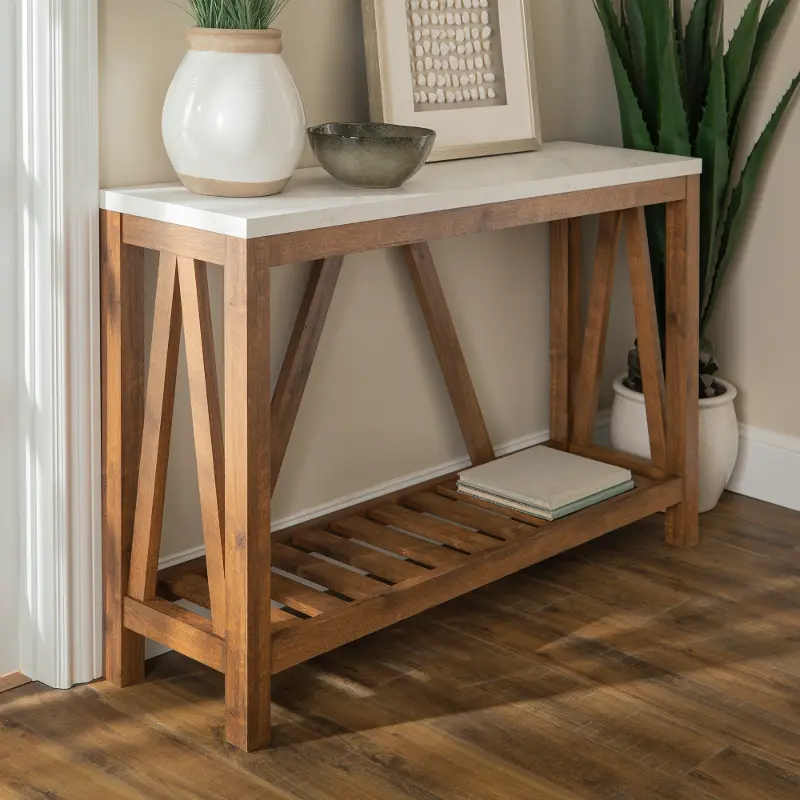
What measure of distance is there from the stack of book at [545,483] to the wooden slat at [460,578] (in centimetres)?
3

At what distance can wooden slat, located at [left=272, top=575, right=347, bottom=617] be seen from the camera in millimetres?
2328

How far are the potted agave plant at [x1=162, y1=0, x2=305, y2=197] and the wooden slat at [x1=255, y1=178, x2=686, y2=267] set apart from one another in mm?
161

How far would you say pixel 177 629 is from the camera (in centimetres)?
227

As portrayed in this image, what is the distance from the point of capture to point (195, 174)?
2.16m

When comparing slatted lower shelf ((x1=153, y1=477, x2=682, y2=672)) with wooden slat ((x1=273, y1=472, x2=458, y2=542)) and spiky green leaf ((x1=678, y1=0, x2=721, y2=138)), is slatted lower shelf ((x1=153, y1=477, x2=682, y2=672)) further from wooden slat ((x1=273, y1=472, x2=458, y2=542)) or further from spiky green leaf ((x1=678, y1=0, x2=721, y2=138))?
spiky green leaf ((x1=678, y1=0, x2=721, y2=138))

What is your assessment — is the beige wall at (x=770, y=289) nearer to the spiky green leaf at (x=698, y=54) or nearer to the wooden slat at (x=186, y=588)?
the spiky green leaf at (x=698, y=54)

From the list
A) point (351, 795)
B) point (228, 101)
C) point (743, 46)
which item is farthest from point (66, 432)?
point (743, 46)

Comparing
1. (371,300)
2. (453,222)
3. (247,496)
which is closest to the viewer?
(247,496)

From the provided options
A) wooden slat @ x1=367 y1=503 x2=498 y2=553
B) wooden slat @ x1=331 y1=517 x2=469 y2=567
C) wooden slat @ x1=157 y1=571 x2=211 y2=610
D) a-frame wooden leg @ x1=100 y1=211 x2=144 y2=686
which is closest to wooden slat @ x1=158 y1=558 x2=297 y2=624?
wooden slat @ x1=157 y1=571 x2=211 y2=610

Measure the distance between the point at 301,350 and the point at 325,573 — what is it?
46cm

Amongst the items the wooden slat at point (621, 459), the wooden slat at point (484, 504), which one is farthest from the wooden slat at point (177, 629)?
the wooden slat at point (621, 459)

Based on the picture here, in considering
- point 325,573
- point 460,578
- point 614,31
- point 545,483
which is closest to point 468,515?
point 545,483

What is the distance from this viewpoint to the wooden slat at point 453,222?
2084mm

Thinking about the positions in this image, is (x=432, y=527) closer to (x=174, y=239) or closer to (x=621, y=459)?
(x=621, y=459)
